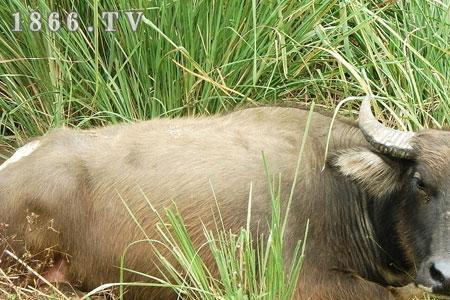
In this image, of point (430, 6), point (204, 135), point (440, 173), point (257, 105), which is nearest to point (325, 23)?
point (430, 6)

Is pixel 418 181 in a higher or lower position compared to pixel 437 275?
higher

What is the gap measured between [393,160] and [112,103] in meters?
2.25

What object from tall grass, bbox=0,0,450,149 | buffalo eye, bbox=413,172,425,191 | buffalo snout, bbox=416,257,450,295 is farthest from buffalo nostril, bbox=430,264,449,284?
tall grass, bbox=0,0,450,149

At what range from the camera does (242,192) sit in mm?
5344

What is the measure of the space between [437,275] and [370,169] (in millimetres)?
754

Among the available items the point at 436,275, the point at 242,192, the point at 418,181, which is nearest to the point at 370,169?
the point at 418,181

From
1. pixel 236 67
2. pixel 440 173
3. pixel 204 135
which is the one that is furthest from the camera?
pixel 236 67

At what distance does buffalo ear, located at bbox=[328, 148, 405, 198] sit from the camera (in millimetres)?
5238

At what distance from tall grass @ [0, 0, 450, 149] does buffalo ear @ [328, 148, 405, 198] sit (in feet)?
3.97

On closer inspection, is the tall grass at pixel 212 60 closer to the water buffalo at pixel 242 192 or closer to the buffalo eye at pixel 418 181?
the water buffalo at pixel 242 192

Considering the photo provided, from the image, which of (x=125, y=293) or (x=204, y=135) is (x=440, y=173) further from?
(x=125, y=293)

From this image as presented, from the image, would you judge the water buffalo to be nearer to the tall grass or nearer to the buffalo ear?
the buffalo ear

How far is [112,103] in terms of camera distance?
6.82 meters

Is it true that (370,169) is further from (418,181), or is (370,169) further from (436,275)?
(436,275)
